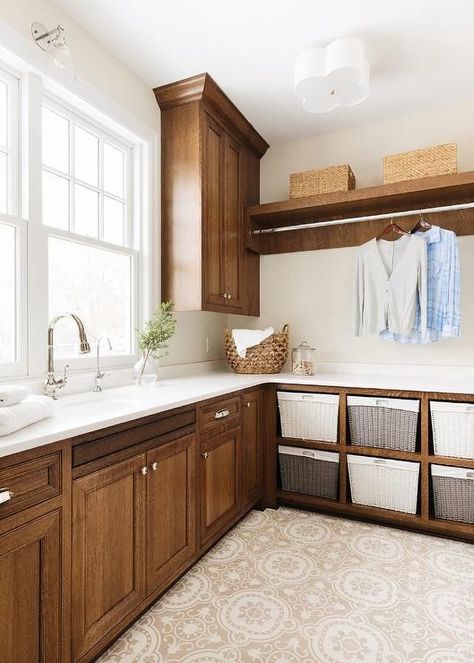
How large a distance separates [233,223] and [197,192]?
478 mm

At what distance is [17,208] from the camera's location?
6.28ft

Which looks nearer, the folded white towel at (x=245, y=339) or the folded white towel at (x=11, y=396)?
the folded white towel at (x=11, y=396)

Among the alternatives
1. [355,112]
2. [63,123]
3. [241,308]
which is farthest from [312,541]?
[355,112]

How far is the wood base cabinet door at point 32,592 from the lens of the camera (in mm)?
1156

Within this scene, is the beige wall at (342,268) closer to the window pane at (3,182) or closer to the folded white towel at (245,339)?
the folded white towel at (245,339)

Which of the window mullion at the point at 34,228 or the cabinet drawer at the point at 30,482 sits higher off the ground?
the window mullion at the point at 34,228

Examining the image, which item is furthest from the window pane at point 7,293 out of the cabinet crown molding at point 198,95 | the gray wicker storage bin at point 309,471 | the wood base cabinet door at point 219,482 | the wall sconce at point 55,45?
the gray wicker storage bin at point 309,471

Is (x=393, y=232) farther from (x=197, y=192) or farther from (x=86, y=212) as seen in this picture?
(x=86, y=212)

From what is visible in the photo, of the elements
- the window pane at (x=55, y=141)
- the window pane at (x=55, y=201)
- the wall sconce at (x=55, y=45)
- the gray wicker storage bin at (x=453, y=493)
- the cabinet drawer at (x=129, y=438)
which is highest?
the wall sconce at (x=55, y=45)

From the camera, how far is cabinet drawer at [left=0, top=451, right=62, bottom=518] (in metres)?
1.16

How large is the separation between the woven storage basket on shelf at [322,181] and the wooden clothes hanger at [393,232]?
0.38 m

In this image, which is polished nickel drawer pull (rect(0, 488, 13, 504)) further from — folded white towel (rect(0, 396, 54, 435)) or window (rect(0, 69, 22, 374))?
window (rect(0, 69, 22, 374))

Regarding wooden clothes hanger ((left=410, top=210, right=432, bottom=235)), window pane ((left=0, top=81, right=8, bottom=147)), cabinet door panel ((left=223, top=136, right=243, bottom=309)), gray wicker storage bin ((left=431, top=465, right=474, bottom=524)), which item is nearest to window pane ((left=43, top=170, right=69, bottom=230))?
window pane ((left=0, top=81, right=8, bottom=147))

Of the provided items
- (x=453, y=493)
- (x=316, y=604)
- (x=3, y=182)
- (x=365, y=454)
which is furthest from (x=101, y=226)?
Answer: (x=453, y=493)
